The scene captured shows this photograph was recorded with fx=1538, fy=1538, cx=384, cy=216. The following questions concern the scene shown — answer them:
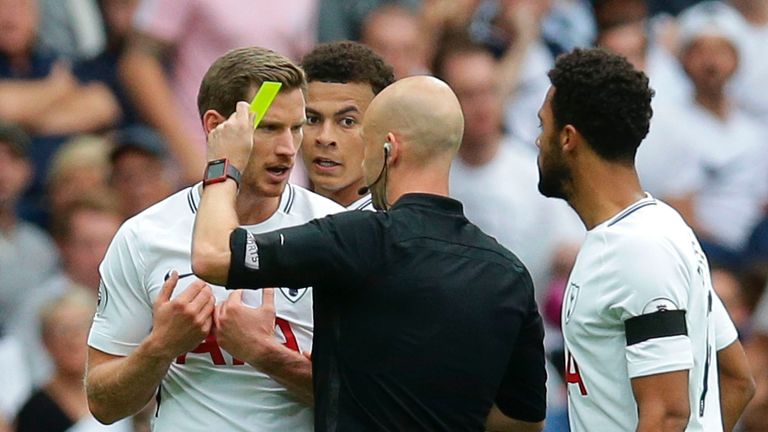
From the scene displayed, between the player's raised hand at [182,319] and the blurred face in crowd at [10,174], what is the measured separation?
13.1 ft

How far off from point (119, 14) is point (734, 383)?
4.73 m

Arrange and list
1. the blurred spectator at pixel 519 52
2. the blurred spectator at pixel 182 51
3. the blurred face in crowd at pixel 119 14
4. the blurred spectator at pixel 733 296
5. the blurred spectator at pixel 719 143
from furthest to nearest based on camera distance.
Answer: the blurred spectator at pixel 719 143 → the blurred spectator at pixel 519 52 → the blurred spectator at pixel 733 296 → the blurred face in crowd at pixel 119 14 → the blurred spectator at pixel 182 51

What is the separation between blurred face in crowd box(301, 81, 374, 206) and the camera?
16.8ft

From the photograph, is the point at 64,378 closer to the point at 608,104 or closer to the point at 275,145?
the point at 275,145

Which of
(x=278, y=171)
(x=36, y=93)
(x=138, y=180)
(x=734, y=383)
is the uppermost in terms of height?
(x=278, y=171)

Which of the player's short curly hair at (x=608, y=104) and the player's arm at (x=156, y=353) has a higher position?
the player's short curly hair at (x=608, y=104)

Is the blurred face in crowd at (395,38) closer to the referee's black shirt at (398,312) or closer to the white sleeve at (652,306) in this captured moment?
the white sleeve at (652,306)

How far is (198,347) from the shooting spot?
421cm

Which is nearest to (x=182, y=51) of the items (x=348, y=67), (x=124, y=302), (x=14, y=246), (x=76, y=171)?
(x=76, y=171)

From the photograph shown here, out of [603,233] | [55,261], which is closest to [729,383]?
[603,233]

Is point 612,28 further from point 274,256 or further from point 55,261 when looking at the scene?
point 274,256

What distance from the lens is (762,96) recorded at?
10109 mm

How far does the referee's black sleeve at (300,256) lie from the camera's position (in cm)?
378

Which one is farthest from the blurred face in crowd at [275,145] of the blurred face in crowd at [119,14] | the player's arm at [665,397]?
the blurred face in crowd at [119,14]
